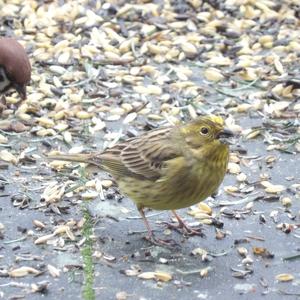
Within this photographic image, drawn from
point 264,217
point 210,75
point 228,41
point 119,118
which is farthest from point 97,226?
point 228,41

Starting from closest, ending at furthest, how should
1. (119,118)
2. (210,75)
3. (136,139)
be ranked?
1. (136,139)
2. (119,118)
3. (210,75)

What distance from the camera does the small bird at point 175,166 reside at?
4539 millimetres

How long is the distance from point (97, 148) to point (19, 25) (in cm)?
169

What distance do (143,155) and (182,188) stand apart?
0.34m

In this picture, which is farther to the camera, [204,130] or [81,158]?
[81,158]

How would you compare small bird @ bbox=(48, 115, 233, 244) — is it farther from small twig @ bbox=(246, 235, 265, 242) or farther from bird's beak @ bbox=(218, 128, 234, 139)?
small twig @ bbox=(246, 235, 265, 242)

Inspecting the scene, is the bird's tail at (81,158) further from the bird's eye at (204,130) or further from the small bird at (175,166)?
the bird's eye at (204,130)

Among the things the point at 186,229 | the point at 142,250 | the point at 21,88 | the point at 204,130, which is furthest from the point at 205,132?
the point at 21,88

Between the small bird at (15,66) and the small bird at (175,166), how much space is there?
3.97 feet

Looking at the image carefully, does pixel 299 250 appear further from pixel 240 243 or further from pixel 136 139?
pixel 136 139

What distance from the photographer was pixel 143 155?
4805mm

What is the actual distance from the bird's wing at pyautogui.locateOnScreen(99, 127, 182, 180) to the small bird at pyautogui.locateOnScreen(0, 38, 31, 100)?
3.66 feet

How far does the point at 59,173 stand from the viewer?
5.31 metres

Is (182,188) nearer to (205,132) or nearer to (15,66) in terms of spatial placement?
(205,132)
